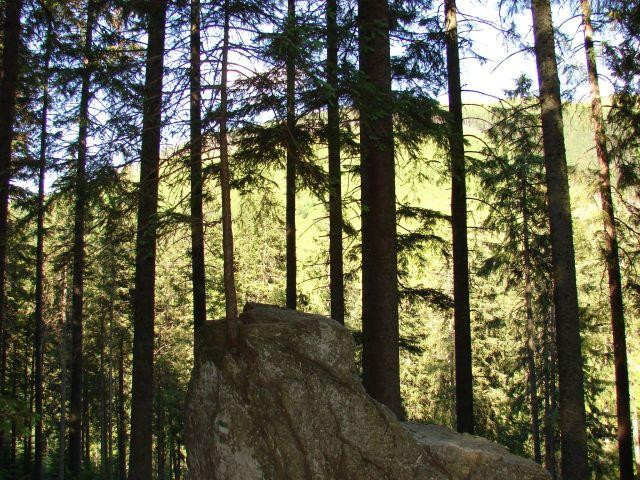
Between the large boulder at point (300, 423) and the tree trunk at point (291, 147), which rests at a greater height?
the tree trunk at point (291, 147)

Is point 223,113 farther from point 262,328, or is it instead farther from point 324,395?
point 324,395

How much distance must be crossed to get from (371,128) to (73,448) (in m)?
14.7

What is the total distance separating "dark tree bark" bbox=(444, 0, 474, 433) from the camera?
938 centimetres

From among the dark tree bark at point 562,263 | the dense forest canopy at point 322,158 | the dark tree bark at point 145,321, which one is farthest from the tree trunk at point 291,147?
the dark tree bark at point 562,263

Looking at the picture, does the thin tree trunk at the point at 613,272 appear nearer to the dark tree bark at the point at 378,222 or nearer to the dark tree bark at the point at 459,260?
the dark tree bark at the point at 459,260

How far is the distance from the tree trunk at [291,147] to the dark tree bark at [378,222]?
3.24ft

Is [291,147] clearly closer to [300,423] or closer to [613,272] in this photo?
[300,423]

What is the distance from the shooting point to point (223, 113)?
227 inches

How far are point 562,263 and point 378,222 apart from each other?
324 cm

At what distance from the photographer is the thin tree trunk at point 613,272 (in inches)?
449

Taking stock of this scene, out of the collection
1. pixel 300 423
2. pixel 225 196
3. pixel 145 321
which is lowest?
pixel 300 423

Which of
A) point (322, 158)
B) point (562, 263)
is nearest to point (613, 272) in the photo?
point (562, 263)

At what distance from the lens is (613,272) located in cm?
1192

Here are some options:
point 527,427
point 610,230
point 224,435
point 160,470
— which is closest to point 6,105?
point 224,435
